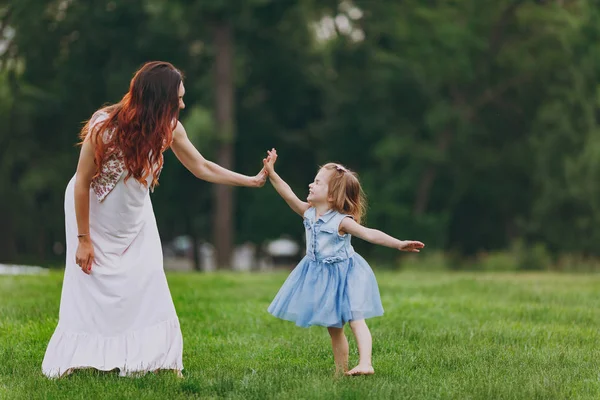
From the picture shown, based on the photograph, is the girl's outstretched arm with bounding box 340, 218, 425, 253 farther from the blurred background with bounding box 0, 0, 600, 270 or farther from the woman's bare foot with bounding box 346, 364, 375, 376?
the blurred background with bounding box 0, 0, 600, 270

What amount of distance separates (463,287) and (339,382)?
8.22 metres

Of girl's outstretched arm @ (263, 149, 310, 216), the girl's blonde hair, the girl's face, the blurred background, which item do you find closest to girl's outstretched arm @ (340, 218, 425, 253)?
the girl's blonde hair

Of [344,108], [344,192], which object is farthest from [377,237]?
[344,108]

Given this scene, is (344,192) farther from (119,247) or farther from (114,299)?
(114,299)

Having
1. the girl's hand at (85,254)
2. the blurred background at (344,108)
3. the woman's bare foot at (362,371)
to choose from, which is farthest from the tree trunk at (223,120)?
the woman's bare foot at (362,371)

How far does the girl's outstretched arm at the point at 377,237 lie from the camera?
6.34 m

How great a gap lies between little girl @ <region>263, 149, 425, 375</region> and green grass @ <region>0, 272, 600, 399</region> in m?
0.37

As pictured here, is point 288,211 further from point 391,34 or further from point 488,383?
point 488,383

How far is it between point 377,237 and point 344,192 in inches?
18.9

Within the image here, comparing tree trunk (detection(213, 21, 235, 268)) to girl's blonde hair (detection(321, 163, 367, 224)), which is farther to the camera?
tree trunk (detection(213, 21, 235, 268))

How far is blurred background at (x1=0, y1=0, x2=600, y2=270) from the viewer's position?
115 ft

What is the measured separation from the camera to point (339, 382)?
6.38m

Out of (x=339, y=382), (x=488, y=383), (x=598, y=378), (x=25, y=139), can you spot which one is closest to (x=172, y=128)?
(x=339, y=382)

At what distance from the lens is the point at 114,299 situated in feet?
21.6
